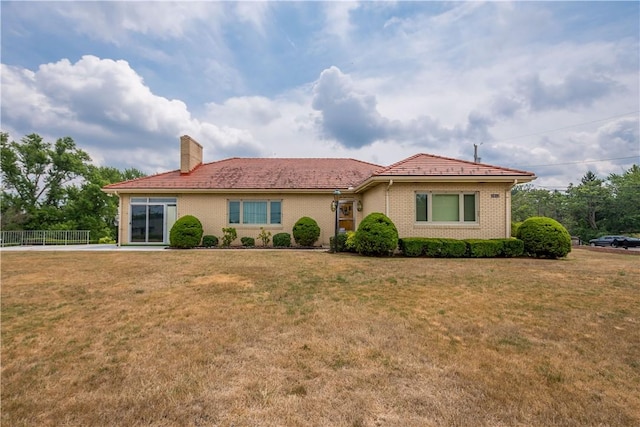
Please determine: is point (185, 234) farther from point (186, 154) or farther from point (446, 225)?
point (446, 225)

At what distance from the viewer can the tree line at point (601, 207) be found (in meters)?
35.6

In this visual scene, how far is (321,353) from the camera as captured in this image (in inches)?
131

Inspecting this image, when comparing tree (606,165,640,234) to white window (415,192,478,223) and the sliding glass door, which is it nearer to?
white window (415,192,478,223)

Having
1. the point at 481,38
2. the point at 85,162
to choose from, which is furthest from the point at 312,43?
the point at 85,162

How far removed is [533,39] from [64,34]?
17626 millimetres

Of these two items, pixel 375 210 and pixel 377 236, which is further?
pixel 375 210

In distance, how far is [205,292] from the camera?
232 inches

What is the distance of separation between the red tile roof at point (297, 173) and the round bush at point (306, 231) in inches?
73.9

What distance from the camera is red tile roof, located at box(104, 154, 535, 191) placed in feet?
39.9

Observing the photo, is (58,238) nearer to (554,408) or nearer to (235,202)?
(235,202)

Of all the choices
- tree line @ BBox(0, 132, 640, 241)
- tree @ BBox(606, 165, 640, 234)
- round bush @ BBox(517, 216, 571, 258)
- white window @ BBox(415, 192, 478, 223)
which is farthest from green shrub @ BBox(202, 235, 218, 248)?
tree @ BBox(606, 165, 640, 234)

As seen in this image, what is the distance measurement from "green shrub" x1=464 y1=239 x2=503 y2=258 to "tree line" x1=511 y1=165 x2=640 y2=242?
34.1m

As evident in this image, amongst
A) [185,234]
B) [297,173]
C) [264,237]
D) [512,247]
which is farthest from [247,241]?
[512,247]

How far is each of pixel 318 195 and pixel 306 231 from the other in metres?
2.31
